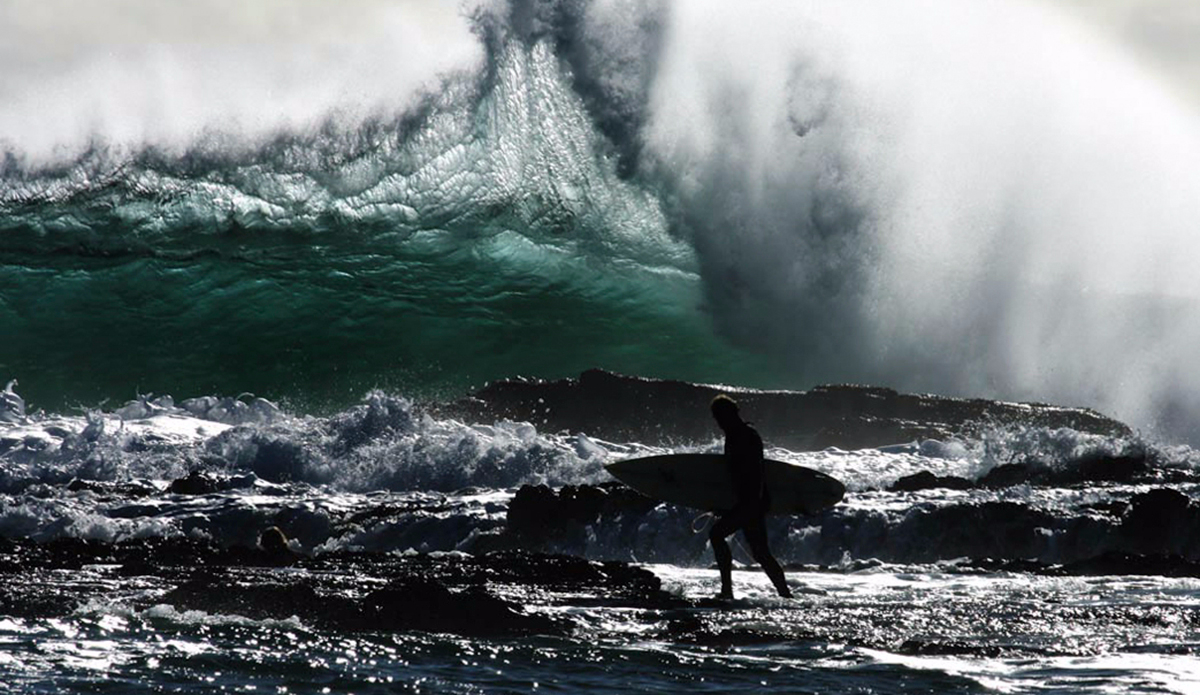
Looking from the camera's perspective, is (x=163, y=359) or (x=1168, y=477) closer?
(x=1168, y=477)

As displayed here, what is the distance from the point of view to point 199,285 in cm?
2983

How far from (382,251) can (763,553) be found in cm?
2200

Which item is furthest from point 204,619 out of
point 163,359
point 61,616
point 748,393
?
point 163,359

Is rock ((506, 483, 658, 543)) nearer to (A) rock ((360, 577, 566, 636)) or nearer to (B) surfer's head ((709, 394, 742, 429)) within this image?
(B) surfer's head ((709, 394, 742, 429))

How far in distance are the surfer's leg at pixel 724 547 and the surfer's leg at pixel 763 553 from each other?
0.10m

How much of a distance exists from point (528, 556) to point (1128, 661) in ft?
17.8

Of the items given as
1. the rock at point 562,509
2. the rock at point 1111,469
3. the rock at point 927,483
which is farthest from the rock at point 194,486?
the rock at point 1111,469

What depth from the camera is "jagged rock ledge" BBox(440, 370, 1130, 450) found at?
22250 millimetres

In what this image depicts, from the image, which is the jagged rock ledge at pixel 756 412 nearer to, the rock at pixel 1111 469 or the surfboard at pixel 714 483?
the rock at pixel 1111 469

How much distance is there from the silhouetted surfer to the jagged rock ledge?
40.7 feet

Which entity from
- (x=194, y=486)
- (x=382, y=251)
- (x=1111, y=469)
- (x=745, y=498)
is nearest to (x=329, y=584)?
(x=745, y=498)

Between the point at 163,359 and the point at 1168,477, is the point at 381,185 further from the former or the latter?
the point at 1168,477

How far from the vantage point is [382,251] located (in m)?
30.3

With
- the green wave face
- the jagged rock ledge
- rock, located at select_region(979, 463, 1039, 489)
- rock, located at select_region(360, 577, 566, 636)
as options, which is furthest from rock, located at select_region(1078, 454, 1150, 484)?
the green wave face
